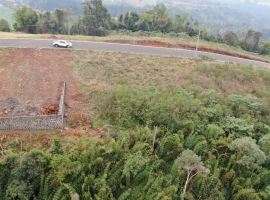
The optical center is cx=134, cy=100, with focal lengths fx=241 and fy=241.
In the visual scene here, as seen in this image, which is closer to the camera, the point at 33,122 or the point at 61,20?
the point at 33,122

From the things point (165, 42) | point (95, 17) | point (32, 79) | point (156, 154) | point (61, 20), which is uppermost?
point (95, 17)

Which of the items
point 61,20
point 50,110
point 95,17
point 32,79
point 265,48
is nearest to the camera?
point 50,110

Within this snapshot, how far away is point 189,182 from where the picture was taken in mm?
13359

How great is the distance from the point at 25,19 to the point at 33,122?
32.1 meters

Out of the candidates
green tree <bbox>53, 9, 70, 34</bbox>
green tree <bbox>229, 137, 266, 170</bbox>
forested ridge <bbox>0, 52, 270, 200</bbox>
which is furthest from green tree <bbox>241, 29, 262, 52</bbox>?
green tree <bbox>229, 137, 266, 170</bbox>

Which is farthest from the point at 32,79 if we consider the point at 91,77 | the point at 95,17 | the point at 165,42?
the point at 95,17

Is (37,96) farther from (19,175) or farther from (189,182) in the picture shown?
(189,182)

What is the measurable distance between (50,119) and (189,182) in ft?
29.6

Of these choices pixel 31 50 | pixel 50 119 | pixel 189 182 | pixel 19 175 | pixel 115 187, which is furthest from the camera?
pixel 31 50

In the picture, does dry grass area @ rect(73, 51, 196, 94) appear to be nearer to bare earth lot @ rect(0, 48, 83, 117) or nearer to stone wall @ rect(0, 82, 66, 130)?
bare earth lot @ rect(0, 48, 83, 117)

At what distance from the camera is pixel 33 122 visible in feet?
47.9

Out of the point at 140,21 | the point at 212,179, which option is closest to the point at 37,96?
the point at 212,179

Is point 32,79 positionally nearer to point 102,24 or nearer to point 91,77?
point 91,77

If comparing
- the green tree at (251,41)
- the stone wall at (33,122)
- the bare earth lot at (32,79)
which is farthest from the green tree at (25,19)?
the green tree at (251,41)
